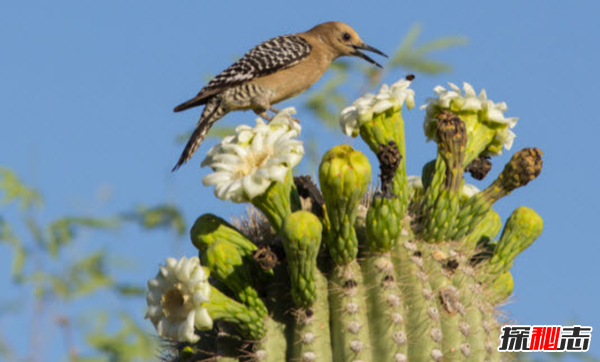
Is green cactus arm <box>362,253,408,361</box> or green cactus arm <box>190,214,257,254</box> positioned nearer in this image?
green cactus arm <box>362,253,408,361</box>

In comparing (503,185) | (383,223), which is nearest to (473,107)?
(503,185)

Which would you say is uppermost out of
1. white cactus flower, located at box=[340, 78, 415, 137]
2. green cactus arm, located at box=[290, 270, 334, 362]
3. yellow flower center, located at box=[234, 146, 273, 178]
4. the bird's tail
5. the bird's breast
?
the bird's breast

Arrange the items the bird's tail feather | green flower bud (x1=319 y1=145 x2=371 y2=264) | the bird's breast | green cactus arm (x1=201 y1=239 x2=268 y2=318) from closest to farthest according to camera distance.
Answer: green flower bud (x1=319 y1=145 x2=371 y2=264), green cactus arm (x1=201 y1=239 x2=268 y2=318), the bird's tail feather, the bird's breast

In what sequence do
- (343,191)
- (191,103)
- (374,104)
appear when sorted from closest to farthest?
1. (343,191)
2. (374,104)
3. (191,103)

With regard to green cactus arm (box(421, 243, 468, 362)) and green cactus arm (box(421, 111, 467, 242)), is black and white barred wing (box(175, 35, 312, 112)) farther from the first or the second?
green cactus arm (box(421, 243, 468, 362))

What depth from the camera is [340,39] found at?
8.84 meters

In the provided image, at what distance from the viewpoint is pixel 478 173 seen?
486 cm

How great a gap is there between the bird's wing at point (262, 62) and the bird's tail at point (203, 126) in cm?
16

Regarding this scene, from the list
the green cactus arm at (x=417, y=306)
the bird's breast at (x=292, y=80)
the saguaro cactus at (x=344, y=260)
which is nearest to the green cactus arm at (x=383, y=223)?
the saguaro cactus at (x=344, y=260)

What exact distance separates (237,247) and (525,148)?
1.46 meters

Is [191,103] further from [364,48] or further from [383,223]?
[383,223]

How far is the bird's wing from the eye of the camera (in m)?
7.91

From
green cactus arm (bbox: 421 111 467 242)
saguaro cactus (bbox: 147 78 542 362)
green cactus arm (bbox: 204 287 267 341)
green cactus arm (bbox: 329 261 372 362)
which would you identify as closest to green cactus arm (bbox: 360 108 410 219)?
saguaro cactus (bbox: 147 78 542 362)

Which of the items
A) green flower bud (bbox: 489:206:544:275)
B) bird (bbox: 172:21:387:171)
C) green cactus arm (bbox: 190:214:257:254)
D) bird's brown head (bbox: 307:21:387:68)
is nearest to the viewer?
green cactus arm (bbox: 190:214:257:254)
